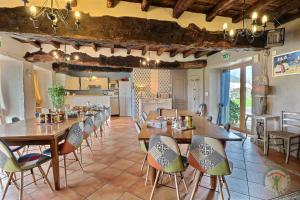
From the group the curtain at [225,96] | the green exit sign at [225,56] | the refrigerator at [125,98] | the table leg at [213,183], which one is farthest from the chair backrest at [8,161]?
the refrigerator at [125,98]

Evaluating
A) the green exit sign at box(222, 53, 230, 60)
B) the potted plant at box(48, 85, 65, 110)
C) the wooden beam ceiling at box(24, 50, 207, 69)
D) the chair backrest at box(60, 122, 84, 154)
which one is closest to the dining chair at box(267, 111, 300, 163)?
the green exit sign at box(222, 53, 230, 60)

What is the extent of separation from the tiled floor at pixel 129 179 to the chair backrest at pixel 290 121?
1.89ft

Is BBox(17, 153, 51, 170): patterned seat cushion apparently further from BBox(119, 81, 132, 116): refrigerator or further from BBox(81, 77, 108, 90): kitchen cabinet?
BBox(81, 77, 108, 90): kitchen cabinet

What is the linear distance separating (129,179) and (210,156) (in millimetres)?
1377

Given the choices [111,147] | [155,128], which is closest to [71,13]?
[155,128]

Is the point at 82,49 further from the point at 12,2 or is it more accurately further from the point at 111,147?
the point at 111,147

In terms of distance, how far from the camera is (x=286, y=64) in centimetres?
371

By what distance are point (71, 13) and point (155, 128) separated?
2.35m

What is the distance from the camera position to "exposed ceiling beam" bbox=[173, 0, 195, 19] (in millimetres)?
3021

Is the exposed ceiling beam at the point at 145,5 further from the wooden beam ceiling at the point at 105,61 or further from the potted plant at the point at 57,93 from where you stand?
the wooden beam ceiling at the point at 105,61

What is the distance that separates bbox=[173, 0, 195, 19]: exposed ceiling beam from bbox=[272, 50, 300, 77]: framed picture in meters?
2.35

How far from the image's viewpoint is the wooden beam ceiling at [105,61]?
547cm

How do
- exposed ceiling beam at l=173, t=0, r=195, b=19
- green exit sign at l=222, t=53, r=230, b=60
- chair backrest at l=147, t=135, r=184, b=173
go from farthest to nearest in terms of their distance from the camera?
green exit sign at l=222, t=53, r=230, b=60 < exposed ceiling beam at l=173, t=0, r=195, b=19 < chair backrest at l=147, t=135, r=184, b=173

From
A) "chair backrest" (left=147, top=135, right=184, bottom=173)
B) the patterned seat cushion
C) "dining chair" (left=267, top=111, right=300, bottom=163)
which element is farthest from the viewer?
"dining chair" (left=267, top=111, right=300, bottom=163)
